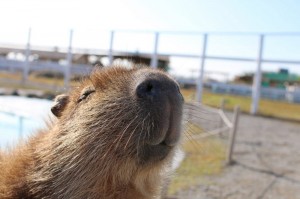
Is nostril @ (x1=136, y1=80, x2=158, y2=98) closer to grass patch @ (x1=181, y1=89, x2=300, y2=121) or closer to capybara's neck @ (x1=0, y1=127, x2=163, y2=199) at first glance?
capybara's neck @ (x1=0, y1=127, x2=163, y2=199)

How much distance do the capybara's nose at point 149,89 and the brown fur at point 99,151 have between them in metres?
0.05

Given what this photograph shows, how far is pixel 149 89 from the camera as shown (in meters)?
2.22

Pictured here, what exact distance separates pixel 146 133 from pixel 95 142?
0.34 meters

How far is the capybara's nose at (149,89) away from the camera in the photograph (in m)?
2.20

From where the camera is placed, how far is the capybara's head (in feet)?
7.23

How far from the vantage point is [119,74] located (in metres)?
2.52

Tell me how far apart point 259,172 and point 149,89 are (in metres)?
6.55

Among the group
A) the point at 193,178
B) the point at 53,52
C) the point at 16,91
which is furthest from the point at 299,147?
the point at 53,52

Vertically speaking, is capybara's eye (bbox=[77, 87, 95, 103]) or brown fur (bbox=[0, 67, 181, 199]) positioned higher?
capybara's eye (bbox=[77, 87, 95, 103])

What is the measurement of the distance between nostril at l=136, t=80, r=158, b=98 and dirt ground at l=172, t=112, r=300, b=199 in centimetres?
411

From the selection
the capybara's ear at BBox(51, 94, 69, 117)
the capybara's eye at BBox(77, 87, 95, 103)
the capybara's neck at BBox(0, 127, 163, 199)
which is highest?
the capybara's eye at BBox(77, 87, 95, 103)

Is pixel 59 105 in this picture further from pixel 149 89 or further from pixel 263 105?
pixel 263 105

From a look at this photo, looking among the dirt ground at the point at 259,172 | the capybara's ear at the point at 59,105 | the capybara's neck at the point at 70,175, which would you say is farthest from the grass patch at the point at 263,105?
the capybara's neck at the point at 70,175

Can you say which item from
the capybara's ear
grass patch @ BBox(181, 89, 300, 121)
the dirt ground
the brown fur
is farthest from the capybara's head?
grass patch @ BBox(181, 89, 300, 121)
